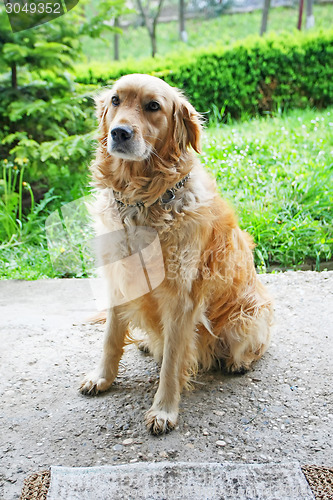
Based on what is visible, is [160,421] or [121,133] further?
[160,421]

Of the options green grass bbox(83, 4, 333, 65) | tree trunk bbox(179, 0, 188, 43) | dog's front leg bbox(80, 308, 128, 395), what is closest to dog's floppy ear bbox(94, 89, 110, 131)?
dog's front leg bbox(80, 308, 128, 395)

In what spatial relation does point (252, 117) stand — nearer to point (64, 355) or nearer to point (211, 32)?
point (64, 355)

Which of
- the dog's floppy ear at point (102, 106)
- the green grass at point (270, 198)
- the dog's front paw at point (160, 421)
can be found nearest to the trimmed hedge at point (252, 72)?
the green grass at point (270, 198)

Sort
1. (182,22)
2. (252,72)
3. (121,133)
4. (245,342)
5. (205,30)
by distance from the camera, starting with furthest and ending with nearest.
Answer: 1. (205,30)
2. (182,22)
3. (252,72)
4. (245,342)
5. (121,133)

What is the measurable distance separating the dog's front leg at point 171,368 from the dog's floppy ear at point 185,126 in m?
0.81

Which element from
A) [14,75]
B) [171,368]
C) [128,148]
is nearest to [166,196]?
[128,148]

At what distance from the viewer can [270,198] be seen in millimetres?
4609

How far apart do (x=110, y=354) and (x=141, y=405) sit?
1.02 feet

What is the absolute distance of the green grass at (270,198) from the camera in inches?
164

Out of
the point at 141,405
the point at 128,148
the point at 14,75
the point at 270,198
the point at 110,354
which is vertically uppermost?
the point at 128,148

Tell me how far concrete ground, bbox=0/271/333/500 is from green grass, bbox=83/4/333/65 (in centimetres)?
1126

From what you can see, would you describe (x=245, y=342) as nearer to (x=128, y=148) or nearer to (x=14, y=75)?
(x=128, y=148)

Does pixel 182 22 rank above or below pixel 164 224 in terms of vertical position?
below

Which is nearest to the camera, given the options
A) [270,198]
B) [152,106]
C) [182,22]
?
[152,106]
